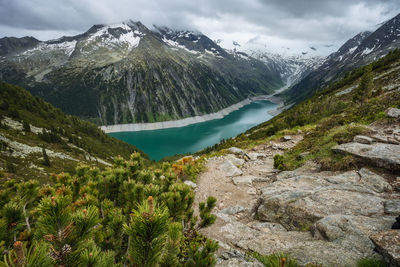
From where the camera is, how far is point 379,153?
706 centimetres

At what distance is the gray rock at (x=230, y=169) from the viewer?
36.7 ft

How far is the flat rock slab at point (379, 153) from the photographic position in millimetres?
6613

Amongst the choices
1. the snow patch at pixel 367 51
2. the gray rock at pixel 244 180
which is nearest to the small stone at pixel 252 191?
the gray rock at pixel 244 180

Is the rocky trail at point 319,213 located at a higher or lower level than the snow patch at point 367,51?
lower

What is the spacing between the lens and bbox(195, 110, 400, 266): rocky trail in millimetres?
3414

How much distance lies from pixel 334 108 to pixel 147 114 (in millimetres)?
169872

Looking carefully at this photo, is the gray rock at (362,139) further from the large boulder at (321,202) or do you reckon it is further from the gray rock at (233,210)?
the gray rock at (233,210)

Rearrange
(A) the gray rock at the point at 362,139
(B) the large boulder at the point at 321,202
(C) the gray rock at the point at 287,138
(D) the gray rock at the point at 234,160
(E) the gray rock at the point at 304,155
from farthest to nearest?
(C) the gray rock at the point at 287,138 < (D) the gray rock at the point at 234,160 < (E) the gray rock at the point at 304,155 < (A) the gray rock at the point at 362,139 < (B) the large boulder at the point at 321,202

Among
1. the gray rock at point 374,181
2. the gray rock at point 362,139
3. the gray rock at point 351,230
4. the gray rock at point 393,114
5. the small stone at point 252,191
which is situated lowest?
the small stone at point 252,191

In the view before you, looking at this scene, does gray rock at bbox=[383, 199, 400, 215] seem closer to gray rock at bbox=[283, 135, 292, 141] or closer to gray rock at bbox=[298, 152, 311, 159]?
gray rock at bbox=[298, 152, 311, 159]

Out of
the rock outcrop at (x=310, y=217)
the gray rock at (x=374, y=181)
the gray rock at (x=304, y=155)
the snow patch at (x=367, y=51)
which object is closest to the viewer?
the rock outcrop at (x=310, y=217)

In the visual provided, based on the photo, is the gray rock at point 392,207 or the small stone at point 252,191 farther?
the small stone at point 252,191

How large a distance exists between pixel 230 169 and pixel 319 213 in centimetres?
667

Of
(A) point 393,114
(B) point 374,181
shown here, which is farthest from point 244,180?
(A) point 393,114
